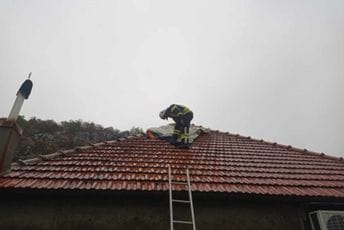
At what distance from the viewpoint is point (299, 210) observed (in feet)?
14.2

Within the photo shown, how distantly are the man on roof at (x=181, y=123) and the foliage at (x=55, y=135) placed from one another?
9.29 m

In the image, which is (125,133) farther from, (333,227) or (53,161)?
(333,227)

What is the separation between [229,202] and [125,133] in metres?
22.4

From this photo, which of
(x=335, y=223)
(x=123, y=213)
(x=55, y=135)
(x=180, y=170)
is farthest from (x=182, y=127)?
(x=55, y=135)

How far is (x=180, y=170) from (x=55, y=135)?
60.7 ft

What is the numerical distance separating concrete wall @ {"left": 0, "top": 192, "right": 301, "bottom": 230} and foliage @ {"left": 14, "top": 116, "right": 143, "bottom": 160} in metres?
12.6

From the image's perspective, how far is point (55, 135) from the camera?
772 inches

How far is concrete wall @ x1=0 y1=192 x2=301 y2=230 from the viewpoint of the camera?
3.79 meters

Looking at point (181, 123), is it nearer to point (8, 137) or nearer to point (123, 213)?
point (123, 213)

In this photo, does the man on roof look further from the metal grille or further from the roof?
the metal grille

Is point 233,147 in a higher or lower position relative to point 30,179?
higher

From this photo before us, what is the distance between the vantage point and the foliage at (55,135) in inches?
648

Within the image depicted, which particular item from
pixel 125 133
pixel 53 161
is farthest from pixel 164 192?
pixel 125 133

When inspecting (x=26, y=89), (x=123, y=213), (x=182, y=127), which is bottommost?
(x=123, y=213)
